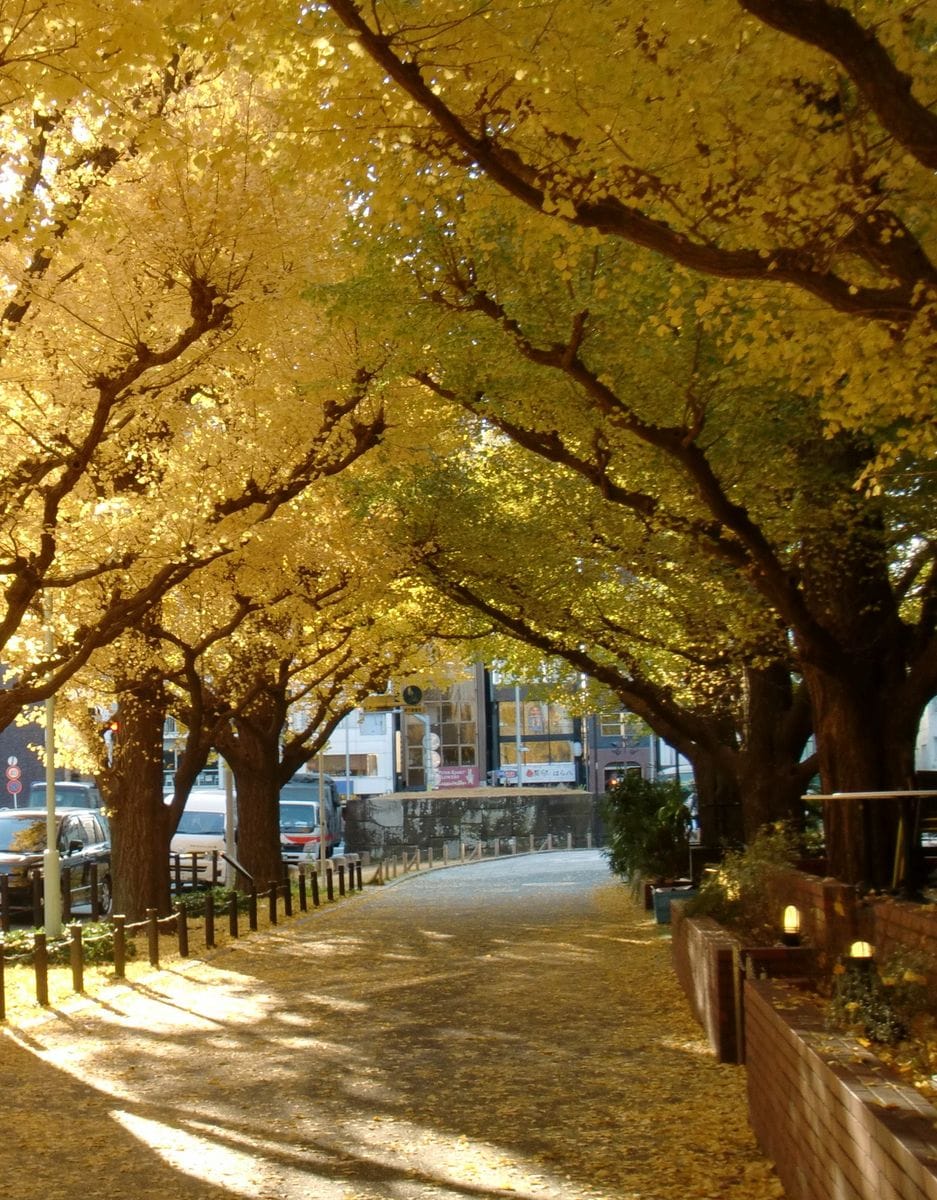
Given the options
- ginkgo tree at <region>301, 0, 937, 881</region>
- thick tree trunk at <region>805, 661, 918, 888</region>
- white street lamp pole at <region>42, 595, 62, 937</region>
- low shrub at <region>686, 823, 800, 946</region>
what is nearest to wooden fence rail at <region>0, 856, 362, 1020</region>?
white street lamp pole at <region>42, 595, 62, 937</region>

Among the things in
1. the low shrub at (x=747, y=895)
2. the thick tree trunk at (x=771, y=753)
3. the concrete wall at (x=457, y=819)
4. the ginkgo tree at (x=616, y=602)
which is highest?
the ginkgo tree at (x=616, y=602)

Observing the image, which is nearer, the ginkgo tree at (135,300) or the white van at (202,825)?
the ginkgo tree at (135,300)

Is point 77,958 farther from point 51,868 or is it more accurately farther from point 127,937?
point 51,868

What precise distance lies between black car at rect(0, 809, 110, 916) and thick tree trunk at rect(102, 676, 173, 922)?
250 centimetres

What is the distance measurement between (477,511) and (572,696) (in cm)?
1103

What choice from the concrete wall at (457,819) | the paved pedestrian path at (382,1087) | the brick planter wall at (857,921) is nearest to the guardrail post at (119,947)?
the paved pedestrian path at (382,1087)

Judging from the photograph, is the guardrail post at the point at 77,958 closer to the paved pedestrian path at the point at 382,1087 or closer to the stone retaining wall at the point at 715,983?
the paved pedestrian path at the point at 382,1087

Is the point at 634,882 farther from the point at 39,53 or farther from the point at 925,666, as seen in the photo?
the point at 39,53

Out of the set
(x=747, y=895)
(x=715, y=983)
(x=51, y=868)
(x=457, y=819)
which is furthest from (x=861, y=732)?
(x=457, y=819)

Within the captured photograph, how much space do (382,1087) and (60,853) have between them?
696 inches

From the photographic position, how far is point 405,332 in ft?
44.1

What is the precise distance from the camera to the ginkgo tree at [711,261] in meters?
7.17

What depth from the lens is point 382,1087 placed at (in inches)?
381

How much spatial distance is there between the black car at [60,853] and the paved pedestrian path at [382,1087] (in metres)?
7.31
